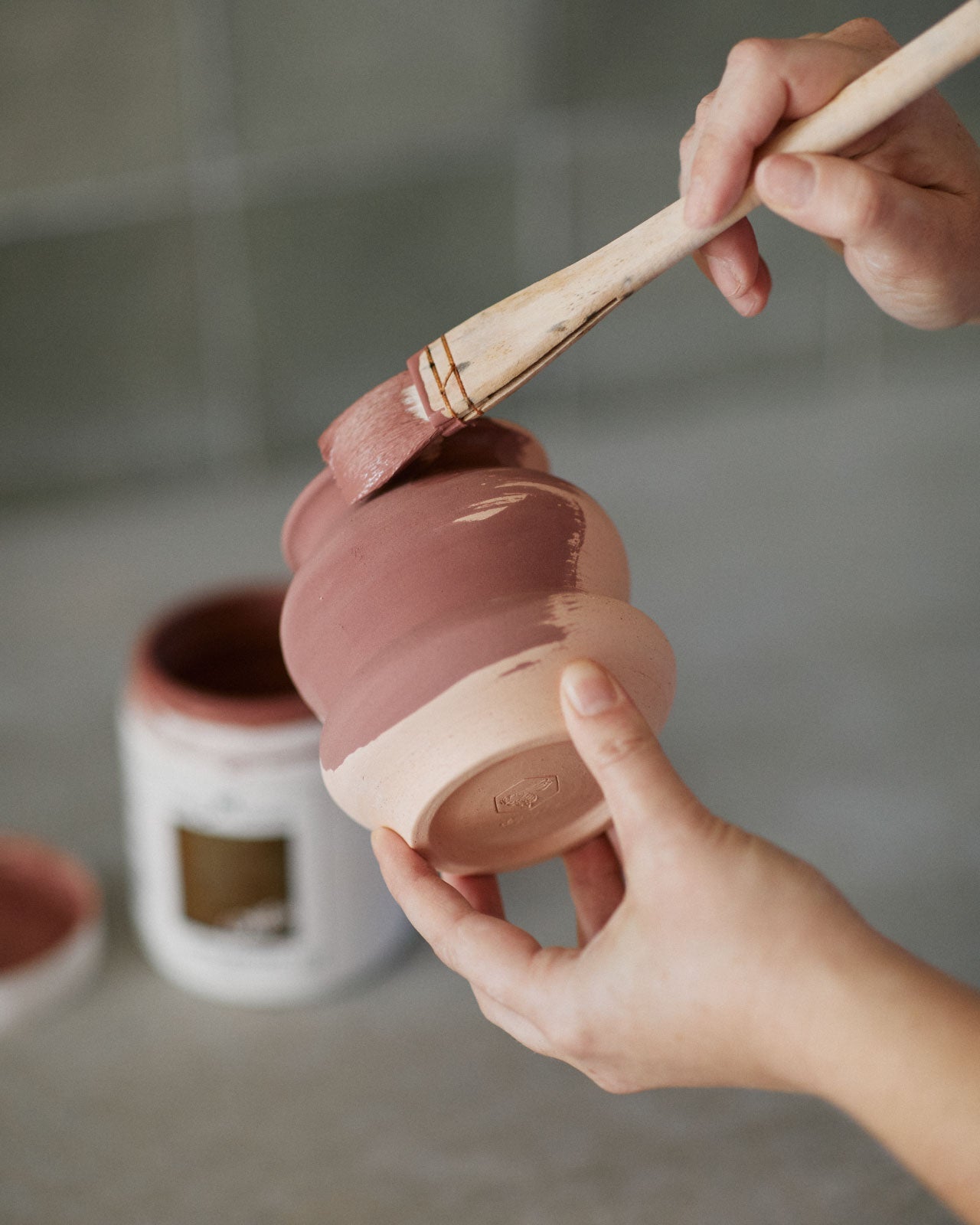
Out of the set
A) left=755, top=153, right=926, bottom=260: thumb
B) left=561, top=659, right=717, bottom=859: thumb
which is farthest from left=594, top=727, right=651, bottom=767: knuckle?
left=755, top=153, right=926, bottom=260: thumb

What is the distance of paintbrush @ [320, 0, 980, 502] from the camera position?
1.74ft

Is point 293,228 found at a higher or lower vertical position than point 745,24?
lower

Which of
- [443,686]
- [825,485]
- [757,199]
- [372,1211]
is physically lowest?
[372,1211]

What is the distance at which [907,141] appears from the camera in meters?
0.62

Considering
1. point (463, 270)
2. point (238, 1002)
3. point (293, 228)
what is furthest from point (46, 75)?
point (238, 1002)

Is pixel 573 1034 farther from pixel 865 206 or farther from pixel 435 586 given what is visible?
pixel 865 206

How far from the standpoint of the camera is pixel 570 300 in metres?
0.53

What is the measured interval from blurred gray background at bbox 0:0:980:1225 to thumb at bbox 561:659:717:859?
377mm

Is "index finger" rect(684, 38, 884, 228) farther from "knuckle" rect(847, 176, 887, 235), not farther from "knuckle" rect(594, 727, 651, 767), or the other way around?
"knuckle" rect(594, 727, 651, 767)

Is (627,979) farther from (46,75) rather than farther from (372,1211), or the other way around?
(46,75)

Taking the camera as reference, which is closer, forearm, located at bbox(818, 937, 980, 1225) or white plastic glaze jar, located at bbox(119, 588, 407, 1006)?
forearm, located at bbox(818, 937, 980, 1225)

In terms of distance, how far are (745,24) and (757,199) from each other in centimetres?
100

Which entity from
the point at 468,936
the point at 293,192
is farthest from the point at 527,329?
the point at 293,192

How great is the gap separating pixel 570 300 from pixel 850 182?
0.12 meters
